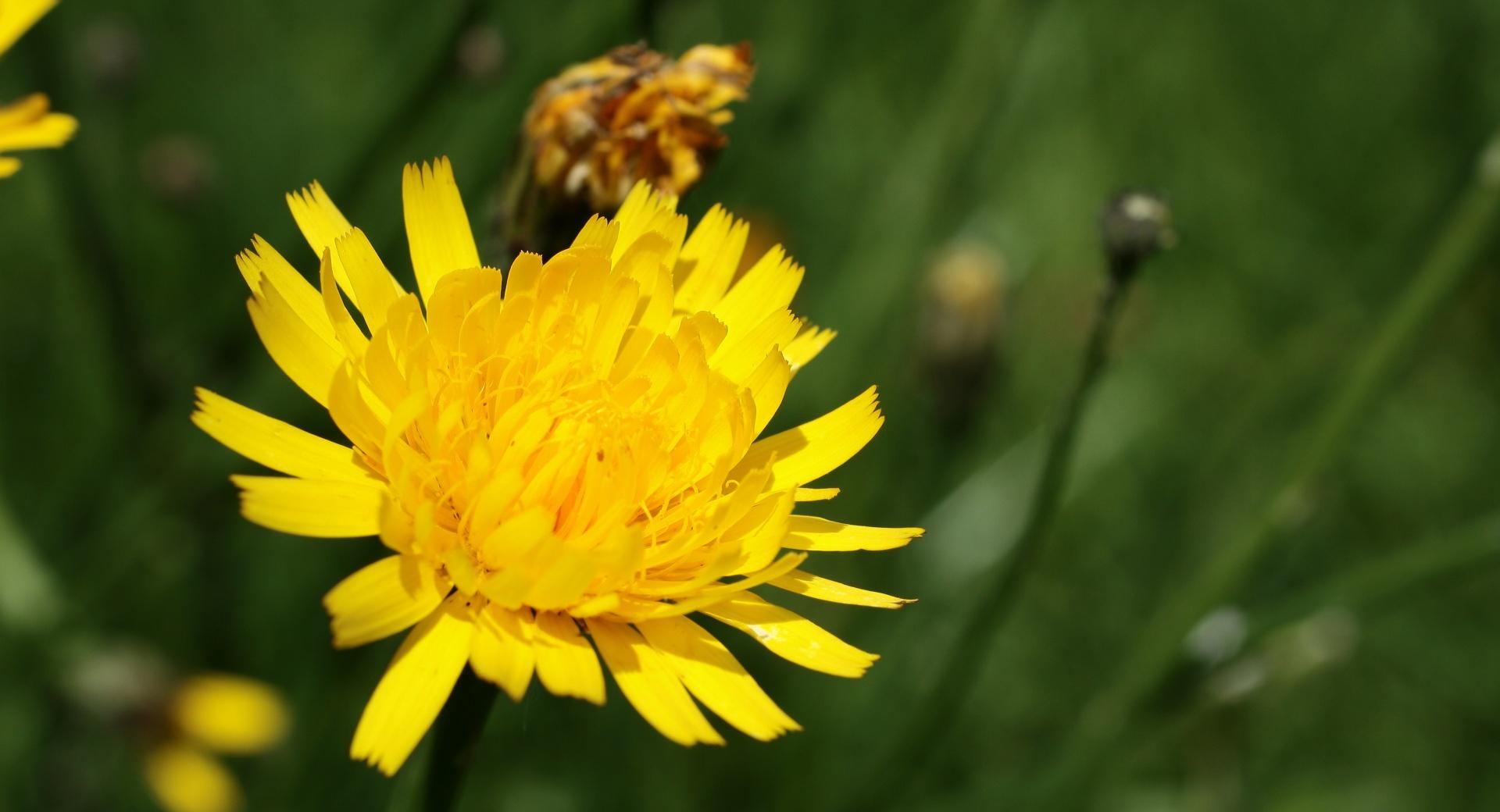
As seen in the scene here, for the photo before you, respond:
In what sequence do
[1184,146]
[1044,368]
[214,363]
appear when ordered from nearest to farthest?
1. [214,363]
2. [1044,368]
3. [1184,146]

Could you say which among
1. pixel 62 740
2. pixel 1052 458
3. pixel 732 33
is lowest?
pixel 62 740

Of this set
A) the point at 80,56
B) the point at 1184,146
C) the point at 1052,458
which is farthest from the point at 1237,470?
the point at 80,56

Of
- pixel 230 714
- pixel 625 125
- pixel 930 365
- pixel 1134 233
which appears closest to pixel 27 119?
pixel 625 125

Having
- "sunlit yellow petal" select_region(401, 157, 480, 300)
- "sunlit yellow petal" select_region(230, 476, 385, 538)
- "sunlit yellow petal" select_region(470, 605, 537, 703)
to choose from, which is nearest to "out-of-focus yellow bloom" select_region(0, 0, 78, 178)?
"sunlit yellow petal" select_region(401, 157, 480, 300)

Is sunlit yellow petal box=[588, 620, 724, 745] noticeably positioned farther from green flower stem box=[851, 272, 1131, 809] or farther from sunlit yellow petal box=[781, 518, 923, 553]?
green flower stem box=[851, 272, 1131, 809]

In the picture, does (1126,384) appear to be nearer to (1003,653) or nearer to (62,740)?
(1003,653)

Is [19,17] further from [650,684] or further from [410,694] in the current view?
[650,684]

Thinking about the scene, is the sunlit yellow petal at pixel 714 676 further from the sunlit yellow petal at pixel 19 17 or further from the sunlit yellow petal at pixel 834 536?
the sunlit yellow petal at pixel 19 17
